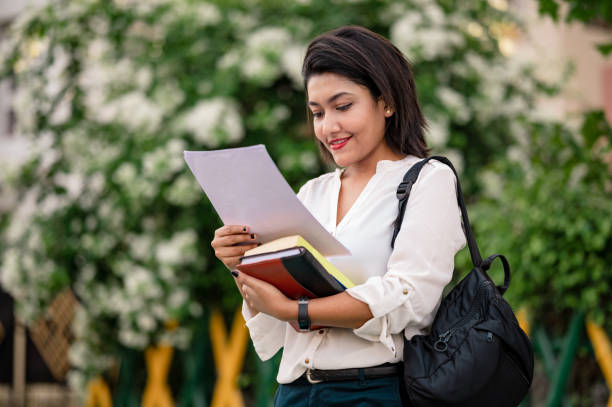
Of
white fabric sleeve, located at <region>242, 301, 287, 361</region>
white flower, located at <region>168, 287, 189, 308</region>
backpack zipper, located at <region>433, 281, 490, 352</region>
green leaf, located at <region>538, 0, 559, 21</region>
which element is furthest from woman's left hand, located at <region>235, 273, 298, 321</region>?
white flower, located at <region>168, 287, 189, 308</region>

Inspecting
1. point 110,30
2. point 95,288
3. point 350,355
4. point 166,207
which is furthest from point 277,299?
point 110,30

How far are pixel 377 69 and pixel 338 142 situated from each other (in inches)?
8.5

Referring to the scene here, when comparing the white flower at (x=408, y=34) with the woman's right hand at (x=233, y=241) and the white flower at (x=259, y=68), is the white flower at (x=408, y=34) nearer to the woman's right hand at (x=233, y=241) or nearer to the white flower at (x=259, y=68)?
the white flower at (x=259, y=68)

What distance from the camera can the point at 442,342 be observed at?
1717mm

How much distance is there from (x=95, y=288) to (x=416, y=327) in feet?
13.7

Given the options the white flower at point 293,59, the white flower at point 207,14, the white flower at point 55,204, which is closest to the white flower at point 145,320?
the white flower at point 55,204

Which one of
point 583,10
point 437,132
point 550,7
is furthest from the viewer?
point 437,132

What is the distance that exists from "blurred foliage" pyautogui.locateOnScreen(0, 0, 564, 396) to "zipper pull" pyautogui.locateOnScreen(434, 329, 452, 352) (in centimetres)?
312

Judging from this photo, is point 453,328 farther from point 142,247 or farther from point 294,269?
point 142,247

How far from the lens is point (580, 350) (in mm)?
3947

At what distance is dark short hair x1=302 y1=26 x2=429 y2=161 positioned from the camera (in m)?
1.85

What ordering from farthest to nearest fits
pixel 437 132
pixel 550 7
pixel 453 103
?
pixel 453 103 < pixel 437 132 < pixel 550 7

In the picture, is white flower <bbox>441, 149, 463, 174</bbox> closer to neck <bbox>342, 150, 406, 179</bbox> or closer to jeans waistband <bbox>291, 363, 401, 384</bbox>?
neck <bbox>342, 150, 406, 179</bbox>

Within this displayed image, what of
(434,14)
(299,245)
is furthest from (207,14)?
(299,245)
